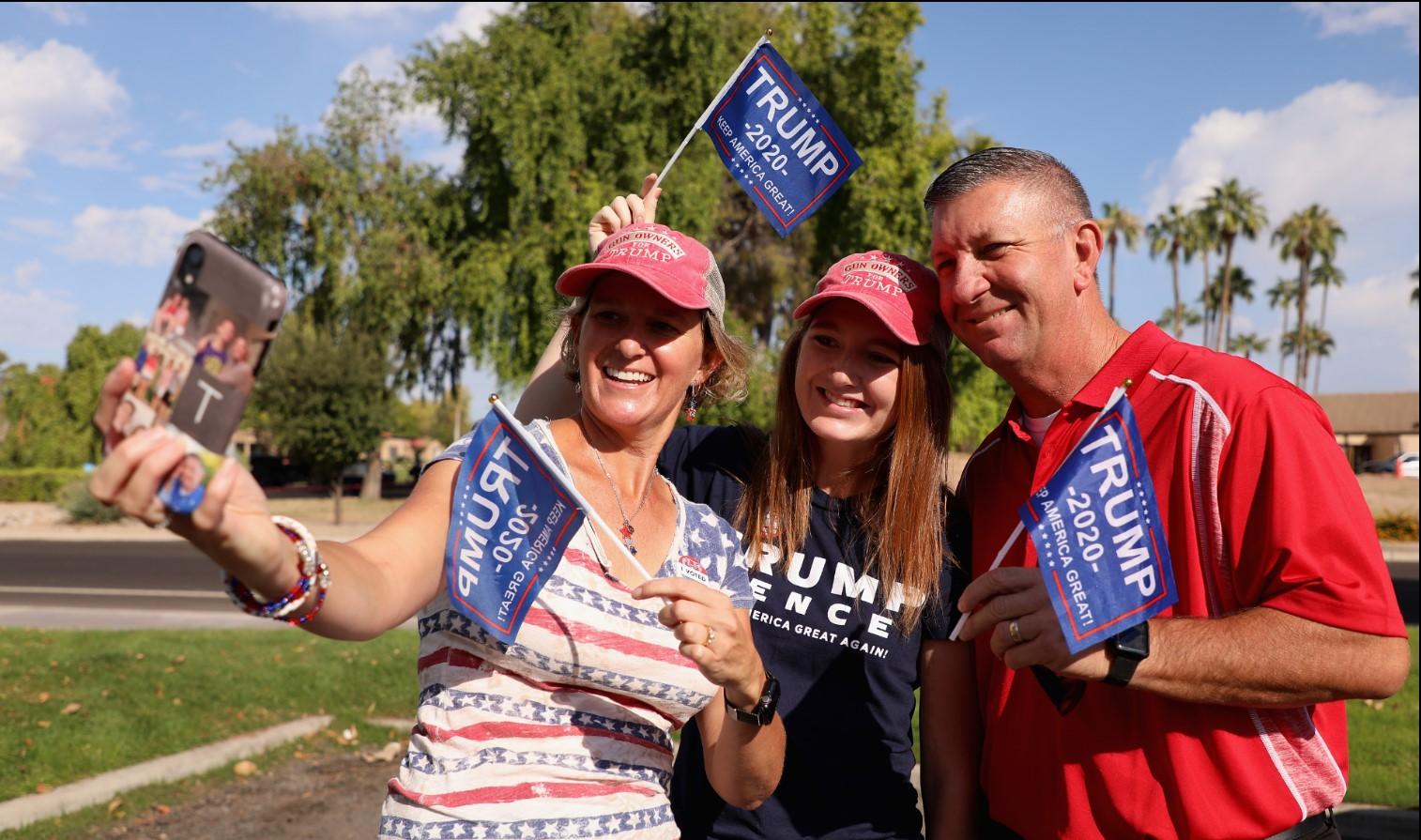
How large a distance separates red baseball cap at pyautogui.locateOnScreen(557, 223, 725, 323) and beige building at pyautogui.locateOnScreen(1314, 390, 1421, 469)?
71.3 m

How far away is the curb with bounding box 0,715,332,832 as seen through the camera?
5.12 metres

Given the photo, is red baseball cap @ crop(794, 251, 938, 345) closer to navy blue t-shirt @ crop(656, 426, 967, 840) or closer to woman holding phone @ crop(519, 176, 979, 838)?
woman holding phone @ crop(519, 176, 979, 838)

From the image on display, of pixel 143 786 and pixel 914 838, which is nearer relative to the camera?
pixel 914 838

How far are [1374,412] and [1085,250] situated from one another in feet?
263

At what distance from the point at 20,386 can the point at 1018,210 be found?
56.0m

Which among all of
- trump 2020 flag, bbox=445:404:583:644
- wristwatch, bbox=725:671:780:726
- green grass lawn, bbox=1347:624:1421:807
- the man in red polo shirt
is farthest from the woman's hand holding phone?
green grass lawn, bbox=1347:624:1421:807

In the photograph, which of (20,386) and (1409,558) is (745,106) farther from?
(20,386)

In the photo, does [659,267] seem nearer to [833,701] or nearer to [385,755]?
[833,701]

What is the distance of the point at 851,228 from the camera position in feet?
85.3

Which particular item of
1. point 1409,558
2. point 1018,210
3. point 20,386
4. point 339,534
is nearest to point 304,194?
point 339,534

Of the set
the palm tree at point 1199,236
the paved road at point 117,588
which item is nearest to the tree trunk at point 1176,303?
the palm tree at point 1199,236

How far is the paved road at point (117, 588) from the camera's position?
11617 millimetres

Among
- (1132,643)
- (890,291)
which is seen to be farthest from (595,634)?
(890,291)

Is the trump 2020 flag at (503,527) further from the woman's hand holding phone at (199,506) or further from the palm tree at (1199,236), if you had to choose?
the palm tree at (1199,236)
